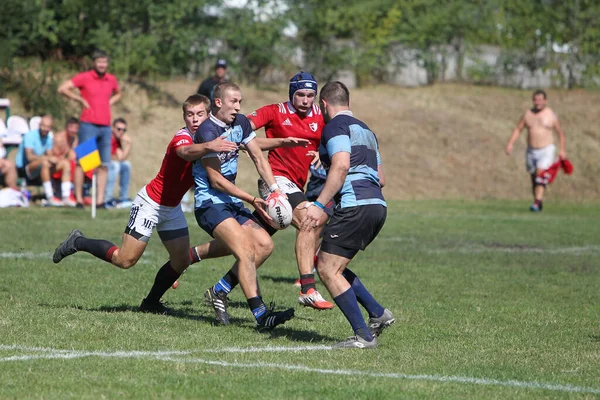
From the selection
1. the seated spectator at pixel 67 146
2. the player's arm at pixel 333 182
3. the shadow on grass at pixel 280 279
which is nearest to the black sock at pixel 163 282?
the player's arm at pixel 333 182

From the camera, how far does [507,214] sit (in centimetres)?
2050

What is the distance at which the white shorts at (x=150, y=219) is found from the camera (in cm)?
809

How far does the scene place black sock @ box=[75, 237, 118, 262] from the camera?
838cm

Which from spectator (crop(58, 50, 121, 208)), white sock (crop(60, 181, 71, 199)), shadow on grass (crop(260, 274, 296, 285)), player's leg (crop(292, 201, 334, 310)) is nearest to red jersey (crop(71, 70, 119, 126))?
spectator (crop(58, 50, 121, 208))

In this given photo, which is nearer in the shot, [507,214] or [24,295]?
[24,295]

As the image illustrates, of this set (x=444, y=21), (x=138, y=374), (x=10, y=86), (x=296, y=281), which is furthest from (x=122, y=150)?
(x=444, y=21)

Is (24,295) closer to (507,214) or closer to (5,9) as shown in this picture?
(507,214)

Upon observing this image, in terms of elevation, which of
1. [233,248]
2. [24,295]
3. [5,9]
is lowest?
[24,295]

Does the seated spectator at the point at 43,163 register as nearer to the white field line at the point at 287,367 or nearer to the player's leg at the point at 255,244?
the player's leg at the point at 255,244

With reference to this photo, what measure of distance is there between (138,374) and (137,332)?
1.47m

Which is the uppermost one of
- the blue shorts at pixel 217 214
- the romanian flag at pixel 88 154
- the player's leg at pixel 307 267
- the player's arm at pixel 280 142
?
the player's arm at pixel 280 142

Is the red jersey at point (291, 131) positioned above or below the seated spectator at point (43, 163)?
above

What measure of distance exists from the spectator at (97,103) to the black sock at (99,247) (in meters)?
8.85

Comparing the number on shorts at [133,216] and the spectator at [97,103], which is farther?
the spectator at [97,103]
